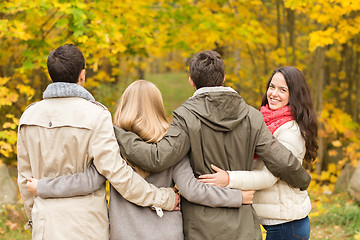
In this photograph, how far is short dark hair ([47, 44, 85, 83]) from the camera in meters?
2.28

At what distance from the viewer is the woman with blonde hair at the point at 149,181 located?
2.27 metres

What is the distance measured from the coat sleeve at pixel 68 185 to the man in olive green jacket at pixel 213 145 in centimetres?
27

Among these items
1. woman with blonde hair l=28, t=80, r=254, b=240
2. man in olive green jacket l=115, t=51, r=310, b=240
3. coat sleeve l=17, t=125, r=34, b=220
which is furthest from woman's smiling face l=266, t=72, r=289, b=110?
coat sleeve l=17, t=125, r=34, b=220

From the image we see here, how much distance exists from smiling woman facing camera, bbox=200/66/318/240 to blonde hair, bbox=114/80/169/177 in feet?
2.05

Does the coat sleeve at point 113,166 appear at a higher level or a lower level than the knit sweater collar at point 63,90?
lower

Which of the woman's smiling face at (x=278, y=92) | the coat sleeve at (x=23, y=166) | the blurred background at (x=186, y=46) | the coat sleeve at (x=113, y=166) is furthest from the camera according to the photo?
the blurred background at (x=186, y=46)

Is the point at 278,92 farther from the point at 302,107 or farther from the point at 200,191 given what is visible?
the point at 200,191

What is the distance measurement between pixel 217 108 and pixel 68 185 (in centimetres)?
98

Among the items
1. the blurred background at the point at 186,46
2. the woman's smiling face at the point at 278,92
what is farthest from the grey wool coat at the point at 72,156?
the blurred background at the point at 186,46

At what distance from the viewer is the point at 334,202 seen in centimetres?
589

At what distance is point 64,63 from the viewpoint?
2283 mm

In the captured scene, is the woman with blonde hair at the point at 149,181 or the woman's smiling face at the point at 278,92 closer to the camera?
the woman with blonde hair at the point at 149,181

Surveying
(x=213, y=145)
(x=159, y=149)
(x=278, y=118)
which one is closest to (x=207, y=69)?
(x=213, y=145)

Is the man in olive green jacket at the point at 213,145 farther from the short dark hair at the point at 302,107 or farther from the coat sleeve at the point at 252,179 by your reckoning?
the short dark hair at the point at 302,107
